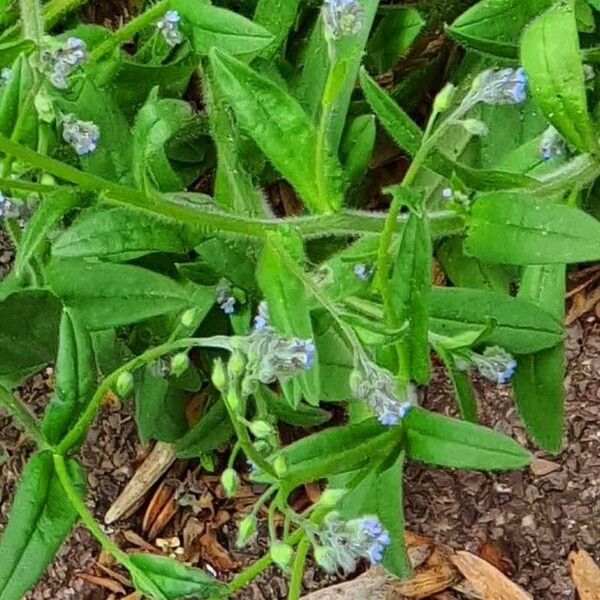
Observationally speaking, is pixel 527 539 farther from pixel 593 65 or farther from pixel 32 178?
pixel 32 178

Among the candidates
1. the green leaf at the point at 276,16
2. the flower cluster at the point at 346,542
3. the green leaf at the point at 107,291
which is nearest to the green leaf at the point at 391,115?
the green leaf at the point at 276,16

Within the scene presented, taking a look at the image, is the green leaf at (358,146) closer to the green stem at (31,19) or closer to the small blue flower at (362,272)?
the small blue flower at (362,272)

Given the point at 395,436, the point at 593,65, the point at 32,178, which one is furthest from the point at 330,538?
the point at 593,65

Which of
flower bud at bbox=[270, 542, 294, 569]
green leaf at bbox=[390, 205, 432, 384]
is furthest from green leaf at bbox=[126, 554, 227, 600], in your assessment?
green leaf at bbox=[390, 205, 432, 384]

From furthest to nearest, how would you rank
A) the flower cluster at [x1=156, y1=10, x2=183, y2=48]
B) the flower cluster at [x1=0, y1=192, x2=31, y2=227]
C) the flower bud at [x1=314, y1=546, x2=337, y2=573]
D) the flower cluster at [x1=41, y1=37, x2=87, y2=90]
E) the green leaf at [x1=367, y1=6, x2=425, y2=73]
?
1. the green leaf at [x1=367, y1=6, x2=425, y2=73]
2. the flower cluster at [x1=156, y1=10, x2=183, y2=48]
3. the flower cluster at [x1=0, y1=192, x2=31, y2=227]
4. the flower cluster at [x1=41, y1=37, x2=87, y2=90]
5. the flower bud at [x1=314, y1=546, x2=337, y2=573]

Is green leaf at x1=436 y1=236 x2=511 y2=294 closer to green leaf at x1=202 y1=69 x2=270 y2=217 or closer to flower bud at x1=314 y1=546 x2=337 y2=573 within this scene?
green leaf at x1=202 y1=69 x2=270 y2=217

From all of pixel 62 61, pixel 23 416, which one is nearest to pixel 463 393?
pixel 23 416
